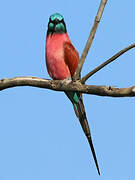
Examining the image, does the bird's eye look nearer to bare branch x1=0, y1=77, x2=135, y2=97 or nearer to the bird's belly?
the bird's belly

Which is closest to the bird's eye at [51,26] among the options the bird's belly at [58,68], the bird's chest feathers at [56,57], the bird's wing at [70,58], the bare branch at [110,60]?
the bird's chest feathers at [56,57]

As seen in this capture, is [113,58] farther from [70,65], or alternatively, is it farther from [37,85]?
[70,65]

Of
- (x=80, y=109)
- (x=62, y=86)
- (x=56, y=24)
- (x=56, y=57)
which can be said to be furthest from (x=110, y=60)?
(x=56, y=24)

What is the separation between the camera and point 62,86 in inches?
154

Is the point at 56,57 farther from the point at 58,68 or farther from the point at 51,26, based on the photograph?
the point at 51,26

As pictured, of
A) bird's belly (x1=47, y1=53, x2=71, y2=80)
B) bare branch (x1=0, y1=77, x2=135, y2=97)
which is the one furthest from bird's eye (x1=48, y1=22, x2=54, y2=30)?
bare branch (x1=0, y1=77, x2=135, y2=97)

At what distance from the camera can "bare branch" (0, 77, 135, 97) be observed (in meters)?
3.38

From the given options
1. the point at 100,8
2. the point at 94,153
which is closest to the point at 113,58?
the point at 100,8

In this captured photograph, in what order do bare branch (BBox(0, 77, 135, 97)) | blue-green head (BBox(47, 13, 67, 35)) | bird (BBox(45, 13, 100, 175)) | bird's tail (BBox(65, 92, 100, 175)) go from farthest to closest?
blue-green head (BBox(47, 13, 67, 35)) → bird (BBox(45, 13, 100, 175)) → bird's tail (BBox(65, 92, 100, 175)) → bare branch (BBox(0, 77, 135, 97))

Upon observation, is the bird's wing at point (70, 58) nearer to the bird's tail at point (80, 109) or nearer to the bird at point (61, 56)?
the bird at point (61, 56)

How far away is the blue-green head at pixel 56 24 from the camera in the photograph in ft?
18.3

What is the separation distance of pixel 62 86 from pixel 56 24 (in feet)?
6.54

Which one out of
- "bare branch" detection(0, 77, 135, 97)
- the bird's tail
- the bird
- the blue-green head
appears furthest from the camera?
the blue-green head

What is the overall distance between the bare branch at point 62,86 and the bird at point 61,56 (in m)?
1.47
